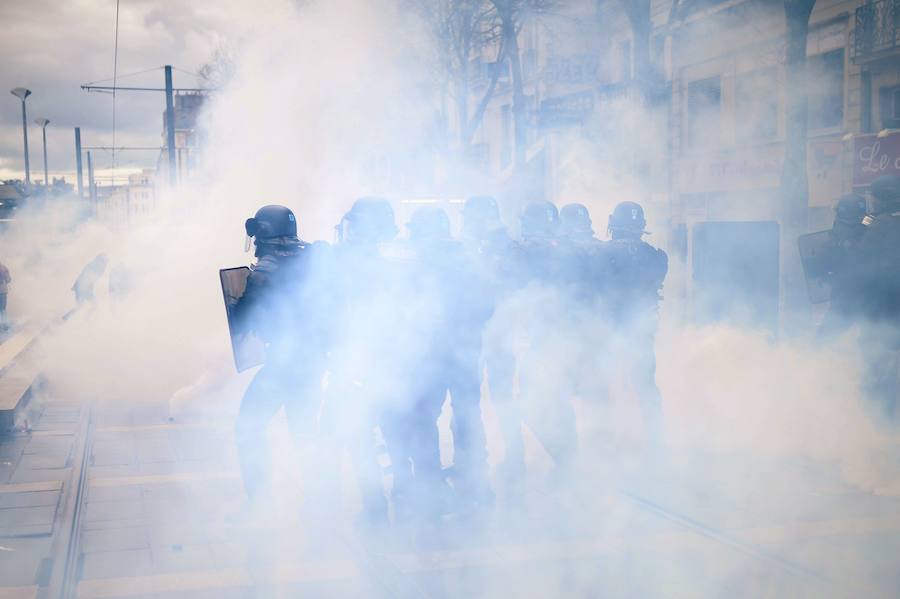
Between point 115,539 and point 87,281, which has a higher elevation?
point 87,281

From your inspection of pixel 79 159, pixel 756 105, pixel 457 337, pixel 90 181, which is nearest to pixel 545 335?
pixel 457 337

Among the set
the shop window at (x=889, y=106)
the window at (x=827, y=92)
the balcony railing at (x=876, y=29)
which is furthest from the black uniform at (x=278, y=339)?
the window at (x=827, y=92)

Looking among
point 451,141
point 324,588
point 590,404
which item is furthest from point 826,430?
point 451,141

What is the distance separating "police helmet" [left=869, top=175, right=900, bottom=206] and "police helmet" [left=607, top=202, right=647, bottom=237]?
1.30m

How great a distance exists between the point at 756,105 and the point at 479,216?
948 centimetres

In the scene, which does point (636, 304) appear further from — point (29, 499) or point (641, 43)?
point (641, 43)

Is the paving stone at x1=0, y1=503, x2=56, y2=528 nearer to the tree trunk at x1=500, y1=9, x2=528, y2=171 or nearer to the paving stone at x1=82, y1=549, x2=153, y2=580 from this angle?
the paving stone at x1=82, y1=549, x2=153, y2=580

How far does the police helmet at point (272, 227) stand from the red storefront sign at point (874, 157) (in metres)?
9.29

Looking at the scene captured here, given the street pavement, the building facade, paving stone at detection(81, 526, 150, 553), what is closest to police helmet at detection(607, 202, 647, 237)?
the street pavement

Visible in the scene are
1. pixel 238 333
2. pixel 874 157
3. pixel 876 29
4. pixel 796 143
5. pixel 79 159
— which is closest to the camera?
pixel 238 333

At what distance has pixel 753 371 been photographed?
329 inches

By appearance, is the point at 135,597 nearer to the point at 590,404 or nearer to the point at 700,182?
the point at 590,404

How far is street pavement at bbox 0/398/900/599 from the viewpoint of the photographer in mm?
3850

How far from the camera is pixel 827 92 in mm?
13750
